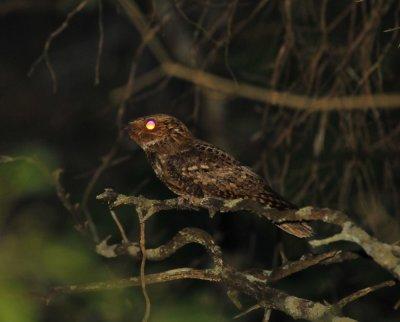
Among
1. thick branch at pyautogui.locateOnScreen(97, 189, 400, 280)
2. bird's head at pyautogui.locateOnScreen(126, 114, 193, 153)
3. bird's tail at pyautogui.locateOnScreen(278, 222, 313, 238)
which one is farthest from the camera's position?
bird's head at pyautogui.locateOnScreen(126, 114, 193, 153)

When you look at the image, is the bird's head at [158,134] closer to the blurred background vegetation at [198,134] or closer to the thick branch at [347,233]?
the blurred background vegetation at [198,134]

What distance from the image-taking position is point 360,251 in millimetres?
2668

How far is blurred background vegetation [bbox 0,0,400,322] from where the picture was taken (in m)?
2.44

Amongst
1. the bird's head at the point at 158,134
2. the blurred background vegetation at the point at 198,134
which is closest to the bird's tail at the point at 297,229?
the blurred background vegetation at the point at 198,134

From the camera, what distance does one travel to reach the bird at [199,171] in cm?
396

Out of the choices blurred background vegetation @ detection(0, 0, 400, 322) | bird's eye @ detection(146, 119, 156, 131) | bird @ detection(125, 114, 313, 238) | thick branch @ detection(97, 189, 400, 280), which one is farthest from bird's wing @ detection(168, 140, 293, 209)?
thick branch @ detection(97, 189, 400, 280)

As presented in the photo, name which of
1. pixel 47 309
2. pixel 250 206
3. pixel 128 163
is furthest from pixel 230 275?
pixel 128 163

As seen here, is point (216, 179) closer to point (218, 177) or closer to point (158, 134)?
A: point (218, 177)

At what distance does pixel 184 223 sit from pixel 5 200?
4.37 m

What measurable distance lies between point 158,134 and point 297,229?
2.86 feet

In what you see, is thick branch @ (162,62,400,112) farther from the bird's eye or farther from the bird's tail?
the bird's tail

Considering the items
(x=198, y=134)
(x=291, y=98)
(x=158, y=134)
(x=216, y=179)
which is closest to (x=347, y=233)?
(x=216, y=179)

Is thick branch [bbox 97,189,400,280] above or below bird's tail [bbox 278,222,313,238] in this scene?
above

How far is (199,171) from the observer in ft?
13.5
